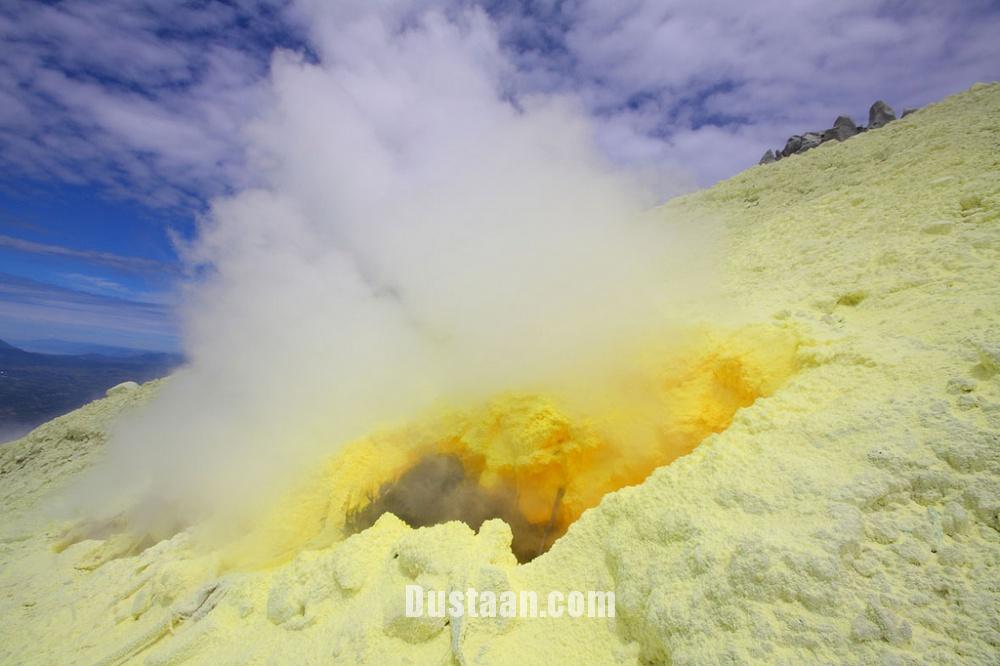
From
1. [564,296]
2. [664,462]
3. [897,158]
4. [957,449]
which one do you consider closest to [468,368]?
[564,296]

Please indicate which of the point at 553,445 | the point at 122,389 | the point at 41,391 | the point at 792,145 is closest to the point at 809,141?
the point at 792,145

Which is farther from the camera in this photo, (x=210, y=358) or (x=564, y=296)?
(x=210, y=358)

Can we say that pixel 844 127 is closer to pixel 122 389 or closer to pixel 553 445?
pixel 553 445

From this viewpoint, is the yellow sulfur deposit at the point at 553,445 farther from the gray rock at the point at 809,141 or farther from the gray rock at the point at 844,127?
the gray rock at the point at 844,127

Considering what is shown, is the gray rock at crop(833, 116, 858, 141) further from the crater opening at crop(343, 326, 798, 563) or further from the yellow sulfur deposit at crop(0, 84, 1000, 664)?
the crater opening at crop(343, 326, 798, 563)

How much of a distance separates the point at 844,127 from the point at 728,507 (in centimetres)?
1640

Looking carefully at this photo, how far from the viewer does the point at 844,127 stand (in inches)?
533

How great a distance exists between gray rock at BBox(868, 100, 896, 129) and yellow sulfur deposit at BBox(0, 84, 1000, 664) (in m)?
7.94

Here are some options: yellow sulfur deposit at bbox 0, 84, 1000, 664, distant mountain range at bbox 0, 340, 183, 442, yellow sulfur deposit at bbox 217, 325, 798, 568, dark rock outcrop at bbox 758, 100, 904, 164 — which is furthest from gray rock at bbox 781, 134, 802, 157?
distant mountain range at bbox 0, 340, 183, 442

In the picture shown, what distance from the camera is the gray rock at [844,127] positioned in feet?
43.6

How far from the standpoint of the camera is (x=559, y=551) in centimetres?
279

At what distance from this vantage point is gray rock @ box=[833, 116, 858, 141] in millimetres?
13292

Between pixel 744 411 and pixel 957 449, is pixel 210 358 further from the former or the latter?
pixel 957 449

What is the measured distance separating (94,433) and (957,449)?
499 inches
